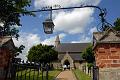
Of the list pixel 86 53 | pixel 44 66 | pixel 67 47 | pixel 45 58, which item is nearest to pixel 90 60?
pixel 86 53

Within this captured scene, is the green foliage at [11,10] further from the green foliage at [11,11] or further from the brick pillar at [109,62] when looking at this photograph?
the brick pillar at [109,62]

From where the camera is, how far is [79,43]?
92750 mm

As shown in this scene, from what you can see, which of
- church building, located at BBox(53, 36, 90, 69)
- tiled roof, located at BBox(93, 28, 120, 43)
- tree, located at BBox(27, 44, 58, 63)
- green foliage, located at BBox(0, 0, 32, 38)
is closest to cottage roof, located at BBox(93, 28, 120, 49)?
tiled roof, located at BBox(93, 28, 120, 43)

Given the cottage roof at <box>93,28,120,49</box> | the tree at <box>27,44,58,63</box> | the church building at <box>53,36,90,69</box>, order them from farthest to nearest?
the church building at <box>53,36,90,69</box>, the tree at <box>27,44,58,63</box>, the cottage roof at <box>93,28,120,49</box>

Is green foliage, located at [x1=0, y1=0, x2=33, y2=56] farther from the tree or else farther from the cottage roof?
the tree

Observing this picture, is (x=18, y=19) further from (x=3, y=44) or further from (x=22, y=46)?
(x=3, y=44)

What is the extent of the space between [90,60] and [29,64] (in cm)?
5454

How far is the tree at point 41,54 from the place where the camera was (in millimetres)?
57938

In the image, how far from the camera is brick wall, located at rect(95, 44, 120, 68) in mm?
6594

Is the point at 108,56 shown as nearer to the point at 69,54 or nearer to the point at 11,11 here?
the point at 11,11

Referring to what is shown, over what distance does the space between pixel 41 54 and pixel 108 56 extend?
51.8 metres

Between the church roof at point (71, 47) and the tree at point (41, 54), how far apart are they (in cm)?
2745

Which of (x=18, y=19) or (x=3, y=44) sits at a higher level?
(x=18, y=19)

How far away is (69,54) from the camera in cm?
8450
